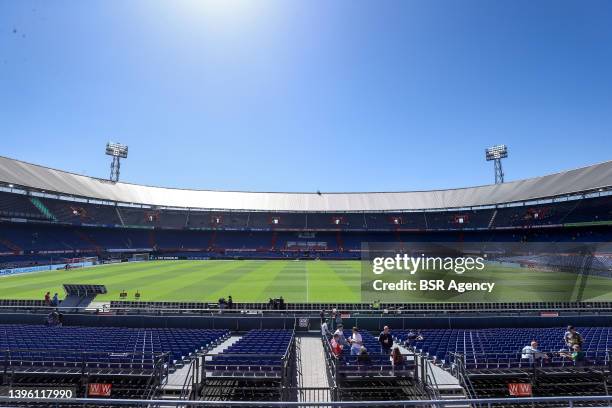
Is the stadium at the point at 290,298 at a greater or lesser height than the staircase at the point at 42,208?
lesser

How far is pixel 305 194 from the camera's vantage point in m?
94.3

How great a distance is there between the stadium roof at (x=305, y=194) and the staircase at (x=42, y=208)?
2736 millimetres

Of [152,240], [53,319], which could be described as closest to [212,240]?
[152,240]

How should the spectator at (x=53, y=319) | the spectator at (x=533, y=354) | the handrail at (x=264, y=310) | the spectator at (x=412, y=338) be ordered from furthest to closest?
the handrail at (x=264, y=310), the spectator at (x=53, y=319), the spectator at (x=412, y=338), the spectator at (x=533, y=354)

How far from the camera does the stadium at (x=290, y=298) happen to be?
9.11 meters

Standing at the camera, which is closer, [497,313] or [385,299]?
[497,313]

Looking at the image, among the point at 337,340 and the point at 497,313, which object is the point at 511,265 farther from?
the point at 337,340

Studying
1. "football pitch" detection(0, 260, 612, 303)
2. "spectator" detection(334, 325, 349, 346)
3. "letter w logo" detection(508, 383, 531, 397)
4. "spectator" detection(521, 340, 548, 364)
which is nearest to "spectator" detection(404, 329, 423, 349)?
"spectator" detection(334, 325, 349, 346)

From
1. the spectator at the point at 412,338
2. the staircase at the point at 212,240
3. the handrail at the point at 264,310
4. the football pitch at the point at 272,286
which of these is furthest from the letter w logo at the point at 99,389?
the staircase at the point at 212,240

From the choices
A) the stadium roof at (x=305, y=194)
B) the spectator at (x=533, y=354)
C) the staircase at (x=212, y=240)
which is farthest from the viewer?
the staircase at (x=212, y=240)

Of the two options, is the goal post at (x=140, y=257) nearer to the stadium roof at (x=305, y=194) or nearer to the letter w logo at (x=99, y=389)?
the stadium roof at (x=305, y=194)

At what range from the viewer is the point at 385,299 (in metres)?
29.9

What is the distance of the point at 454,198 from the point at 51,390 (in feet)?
286

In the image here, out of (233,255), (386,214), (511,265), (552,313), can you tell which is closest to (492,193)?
(386,214)
